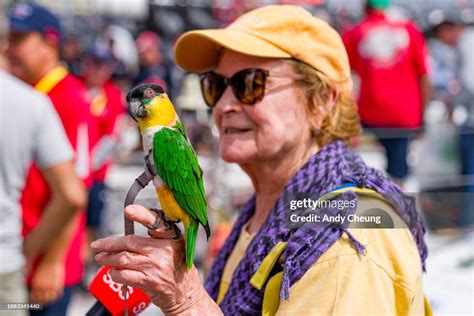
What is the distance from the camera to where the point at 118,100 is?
581cm

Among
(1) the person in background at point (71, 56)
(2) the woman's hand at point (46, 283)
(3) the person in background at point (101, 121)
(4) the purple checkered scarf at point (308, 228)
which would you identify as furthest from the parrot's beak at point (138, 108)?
(1) the person in background at point (71, 56)

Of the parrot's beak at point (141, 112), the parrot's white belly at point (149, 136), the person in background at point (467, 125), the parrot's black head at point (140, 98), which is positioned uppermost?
the parrot's black head at point (140, 98)

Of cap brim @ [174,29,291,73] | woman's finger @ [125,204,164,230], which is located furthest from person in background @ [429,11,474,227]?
woman's finger @ [125,204,164,230]

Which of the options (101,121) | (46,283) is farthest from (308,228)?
(101,121)

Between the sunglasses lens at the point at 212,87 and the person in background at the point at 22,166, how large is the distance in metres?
0.87

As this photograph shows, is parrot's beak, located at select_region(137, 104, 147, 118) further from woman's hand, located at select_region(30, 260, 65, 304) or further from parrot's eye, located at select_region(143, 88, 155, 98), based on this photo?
woman's hand, located at select_region(30, 260, 65, 304)

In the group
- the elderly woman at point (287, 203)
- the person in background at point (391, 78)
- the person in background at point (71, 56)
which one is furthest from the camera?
the person in background at point (71, 56)

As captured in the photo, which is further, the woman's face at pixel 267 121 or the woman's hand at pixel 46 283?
the woman's hand at pixel 46 283

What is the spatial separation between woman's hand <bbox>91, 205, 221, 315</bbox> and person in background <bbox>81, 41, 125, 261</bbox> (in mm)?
3776

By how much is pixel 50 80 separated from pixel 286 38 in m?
1.72

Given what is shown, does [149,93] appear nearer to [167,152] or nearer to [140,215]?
[167,152]

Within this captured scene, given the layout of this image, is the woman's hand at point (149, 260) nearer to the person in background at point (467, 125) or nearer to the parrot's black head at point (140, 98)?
the parrot's black head at point (140, 98)

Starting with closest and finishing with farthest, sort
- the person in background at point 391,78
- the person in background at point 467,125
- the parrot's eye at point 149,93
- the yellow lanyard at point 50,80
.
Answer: the parrot's eye at point 149,93 < the yellow lanyard at point 50,80 < the person in background at point 467,125 < the person in background at point 391,78

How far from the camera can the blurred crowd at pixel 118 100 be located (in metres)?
2.82
